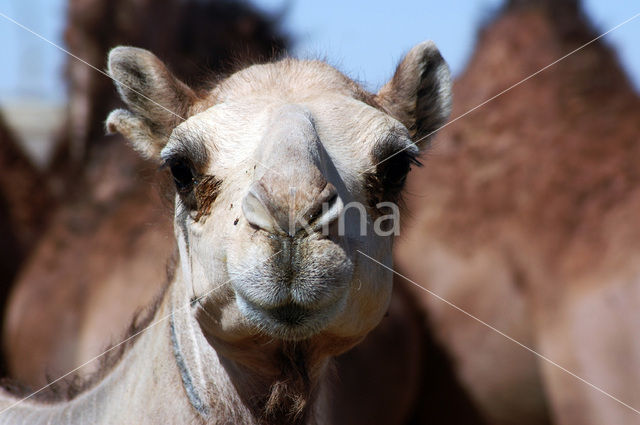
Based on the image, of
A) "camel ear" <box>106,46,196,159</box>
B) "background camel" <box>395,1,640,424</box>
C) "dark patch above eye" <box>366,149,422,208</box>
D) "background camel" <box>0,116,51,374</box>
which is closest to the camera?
"dark patch above eye" <box>366,149,422,208</box>

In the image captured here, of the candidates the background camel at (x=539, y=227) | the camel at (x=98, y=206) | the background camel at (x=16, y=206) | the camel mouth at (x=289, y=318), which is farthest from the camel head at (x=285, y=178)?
the background camel at (x=16, y=206)

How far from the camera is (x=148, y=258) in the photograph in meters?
6.68

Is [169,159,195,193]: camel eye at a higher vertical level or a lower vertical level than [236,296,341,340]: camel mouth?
higher

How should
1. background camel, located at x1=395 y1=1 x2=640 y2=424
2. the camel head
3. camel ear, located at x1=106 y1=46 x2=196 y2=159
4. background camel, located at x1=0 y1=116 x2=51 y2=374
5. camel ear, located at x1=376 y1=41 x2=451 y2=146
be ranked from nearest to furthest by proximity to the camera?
the camel head → camel ear, located at x1=106 y1=46 x2=196 y2=159 → camel ear, located at x1=376 y1=41 x2=451 y2=146 → background camel, located at x1=395 y1=1 x2=640 y2=424 → background camel, located at x1=0 y1=116 x2=51 y2=374

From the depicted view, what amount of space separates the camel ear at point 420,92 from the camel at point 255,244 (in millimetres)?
44

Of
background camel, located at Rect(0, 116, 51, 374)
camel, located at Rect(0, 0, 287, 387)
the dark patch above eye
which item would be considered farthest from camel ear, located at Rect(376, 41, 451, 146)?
background camel, located at Rect(0, 116, 51, 374)

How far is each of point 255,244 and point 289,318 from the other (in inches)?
10.1

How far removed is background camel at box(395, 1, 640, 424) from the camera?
6.00 metres

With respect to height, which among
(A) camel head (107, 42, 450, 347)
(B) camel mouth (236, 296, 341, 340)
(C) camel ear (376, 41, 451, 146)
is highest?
(C) camel ear (376, 41, 451, 146)

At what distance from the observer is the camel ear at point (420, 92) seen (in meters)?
3.72

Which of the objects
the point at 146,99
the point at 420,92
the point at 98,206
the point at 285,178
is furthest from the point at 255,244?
the point at 98,206

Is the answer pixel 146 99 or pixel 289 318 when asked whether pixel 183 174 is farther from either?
pixel 289 318

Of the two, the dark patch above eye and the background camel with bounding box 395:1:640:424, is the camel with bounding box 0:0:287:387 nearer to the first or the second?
the background camel with bounding box 395:1:640:424

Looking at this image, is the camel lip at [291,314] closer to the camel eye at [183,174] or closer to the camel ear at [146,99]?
the camel eye at [183,174]
